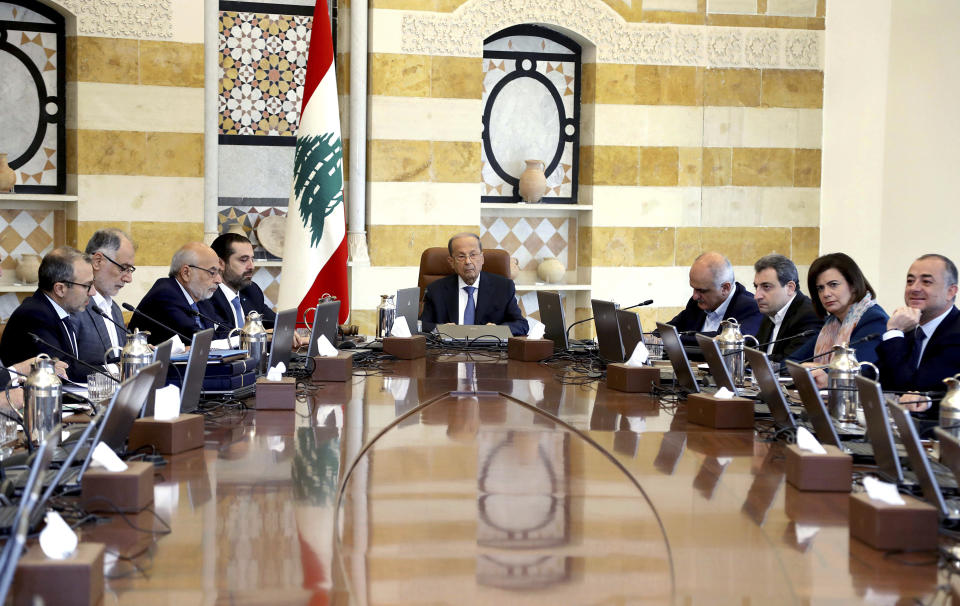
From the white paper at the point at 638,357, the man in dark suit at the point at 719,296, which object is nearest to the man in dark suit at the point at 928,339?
the white paper at the point at 638,357

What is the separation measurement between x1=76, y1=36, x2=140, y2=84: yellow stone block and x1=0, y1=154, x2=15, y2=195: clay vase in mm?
710

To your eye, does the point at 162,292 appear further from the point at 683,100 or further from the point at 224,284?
the point at 683,100

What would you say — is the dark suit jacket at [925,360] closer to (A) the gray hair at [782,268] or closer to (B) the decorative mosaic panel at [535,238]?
(A) the gray hair at [782,268]

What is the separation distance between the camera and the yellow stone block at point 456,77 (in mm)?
7293

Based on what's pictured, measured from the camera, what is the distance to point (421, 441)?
115 inches

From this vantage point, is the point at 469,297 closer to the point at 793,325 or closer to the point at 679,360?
the point at 793,325

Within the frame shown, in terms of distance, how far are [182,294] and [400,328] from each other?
102cm

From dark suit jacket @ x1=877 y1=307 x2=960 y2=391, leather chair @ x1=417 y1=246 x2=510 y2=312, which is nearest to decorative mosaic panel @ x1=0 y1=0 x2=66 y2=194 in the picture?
leather chair @ x1=417 y1=246 x2=510 y2=312

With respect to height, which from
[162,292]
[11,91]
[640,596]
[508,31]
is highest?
[508,31]

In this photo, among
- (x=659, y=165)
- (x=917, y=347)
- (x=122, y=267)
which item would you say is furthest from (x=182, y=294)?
(x=659, y=165)

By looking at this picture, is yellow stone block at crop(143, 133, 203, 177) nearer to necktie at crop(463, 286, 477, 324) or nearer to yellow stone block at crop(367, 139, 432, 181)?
yellow stone block at crop(367, 139, 432, 181)

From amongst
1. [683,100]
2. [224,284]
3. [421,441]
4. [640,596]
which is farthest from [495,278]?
[640,596]

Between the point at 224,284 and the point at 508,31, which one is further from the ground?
the point at 508,31

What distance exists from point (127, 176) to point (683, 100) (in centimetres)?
398
